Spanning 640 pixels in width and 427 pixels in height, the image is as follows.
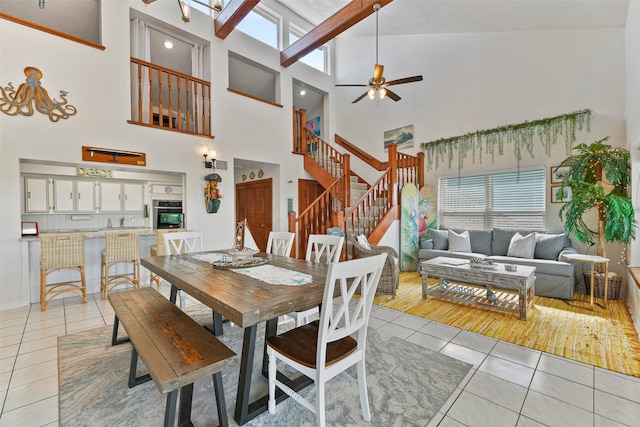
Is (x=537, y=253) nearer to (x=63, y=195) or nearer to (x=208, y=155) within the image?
(x=208, y=155)

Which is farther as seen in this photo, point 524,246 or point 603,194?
point 524,246

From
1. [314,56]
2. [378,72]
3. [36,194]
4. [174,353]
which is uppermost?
[314,56]

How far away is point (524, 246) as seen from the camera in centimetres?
449

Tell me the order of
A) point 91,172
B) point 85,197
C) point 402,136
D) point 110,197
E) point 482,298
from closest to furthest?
point 482,298
point 91,172
point 85,197
point 110,197
point 402,136

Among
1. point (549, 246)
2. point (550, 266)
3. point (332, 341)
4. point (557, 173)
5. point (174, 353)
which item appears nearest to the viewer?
Result: point (174, 353)

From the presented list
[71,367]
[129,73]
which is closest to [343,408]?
[71,367]

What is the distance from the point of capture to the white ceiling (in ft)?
12.8

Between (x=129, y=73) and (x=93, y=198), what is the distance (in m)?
Answer: 2.82

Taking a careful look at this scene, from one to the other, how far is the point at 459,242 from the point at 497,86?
9.89 feet

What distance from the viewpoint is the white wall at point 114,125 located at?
11.6ft

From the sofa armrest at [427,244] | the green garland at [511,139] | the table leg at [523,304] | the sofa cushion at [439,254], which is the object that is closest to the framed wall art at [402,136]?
the green garland at [511,139]

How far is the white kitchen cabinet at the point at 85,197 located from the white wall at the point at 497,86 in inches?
246

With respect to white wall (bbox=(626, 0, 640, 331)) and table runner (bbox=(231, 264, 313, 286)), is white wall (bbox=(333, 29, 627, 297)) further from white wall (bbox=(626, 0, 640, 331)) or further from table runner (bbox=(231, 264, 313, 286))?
table runner (bbox=(231, 264, 313, 286))

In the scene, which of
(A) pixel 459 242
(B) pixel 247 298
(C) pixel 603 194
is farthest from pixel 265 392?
(C) pixel 603 194
